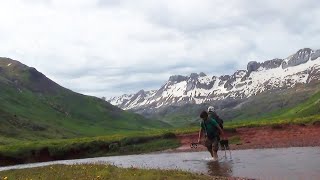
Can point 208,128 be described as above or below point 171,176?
above

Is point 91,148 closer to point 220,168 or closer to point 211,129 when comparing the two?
point 211,129

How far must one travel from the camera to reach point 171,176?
21.7 m

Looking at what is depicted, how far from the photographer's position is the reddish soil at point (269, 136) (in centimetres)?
4412

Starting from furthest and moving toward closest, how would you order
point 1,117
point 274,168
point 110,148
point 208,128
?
point 1,117
point 110,148
point 208,128
point 274,168

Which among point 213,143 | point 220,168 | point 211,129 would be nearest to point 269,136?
point 213,143

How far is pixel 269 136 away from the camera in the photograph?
162 ft

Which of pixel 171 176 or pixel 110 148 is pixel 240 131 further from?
pixel 171 176

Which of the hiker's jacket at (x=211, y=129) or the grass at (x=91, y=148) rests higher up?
the hiker's jacket at (x=211, y=129)

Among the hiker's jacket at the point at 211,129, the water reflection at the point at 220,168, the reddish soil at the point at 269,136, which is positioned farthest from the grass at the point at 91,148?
the water reflection at the point at 220,168

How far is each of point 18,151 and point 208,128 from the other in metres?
43.3

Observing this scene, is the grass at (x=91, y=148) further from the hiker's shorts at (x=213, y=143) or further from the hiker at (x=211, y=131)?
the hiker at (x=211, y=131)

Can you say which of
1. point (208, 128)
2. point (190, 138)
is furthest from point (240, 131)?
point (208, 128)

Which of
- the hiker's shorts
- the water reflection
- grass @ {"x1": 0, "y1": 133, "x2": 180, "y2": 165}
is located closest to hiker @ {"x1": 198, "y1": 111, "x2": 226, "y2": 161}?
the hiker's shorts

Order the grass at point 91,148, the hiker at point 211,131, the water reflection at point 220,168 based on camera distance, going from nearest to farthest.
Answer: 1. the water reflection at point 220,168
2. the hiker at point 211,131
3. the grass at point 91,148
